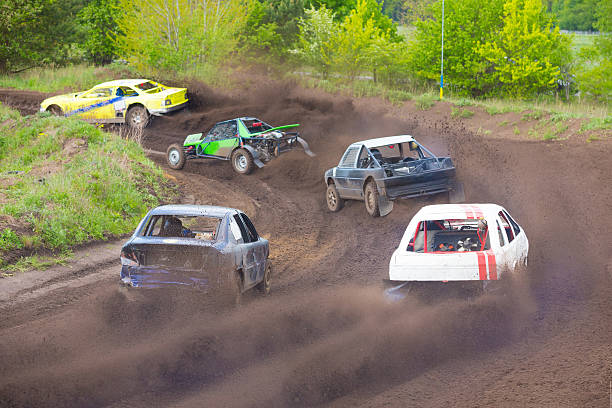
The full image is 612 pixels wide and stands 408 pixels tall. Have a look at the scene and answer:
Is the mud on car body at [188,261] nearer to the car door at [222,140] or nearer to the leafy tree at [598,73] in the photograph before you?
the car door at [222,140]

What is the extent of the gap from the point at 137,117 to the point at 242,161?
710 cm

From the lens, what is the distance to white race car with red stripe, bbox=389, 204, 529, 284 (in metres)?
8.78

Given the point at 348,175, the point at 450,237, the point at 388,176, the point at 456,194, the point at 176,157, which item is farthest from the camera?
the point at 176,157

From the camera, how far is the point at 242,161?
21516 mm

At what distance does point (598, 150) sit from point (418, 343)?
1284 centimetres

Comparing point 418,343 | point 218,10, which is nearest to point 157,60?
point 218,10

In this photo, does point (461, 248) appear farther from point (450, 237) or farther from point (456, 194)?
point (456, 194)

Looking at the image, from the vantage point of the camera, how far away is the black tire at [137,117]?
86.8 ft

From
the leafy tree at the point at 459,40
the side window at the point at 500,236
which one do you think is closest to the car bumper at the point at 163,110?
the side window at the point at 500,236

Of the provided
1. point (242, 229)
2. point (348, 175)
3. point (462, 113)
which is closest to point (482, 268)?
point (242, 229)

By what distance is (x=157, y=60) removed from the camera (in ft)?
120

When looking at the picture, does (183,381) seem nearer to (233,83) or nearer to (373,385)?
(373,385)

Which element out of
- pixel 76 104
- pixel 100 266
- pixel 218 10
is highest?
pixel 218 10

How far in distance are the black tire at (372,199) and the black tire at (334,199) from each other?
149 centimetres
